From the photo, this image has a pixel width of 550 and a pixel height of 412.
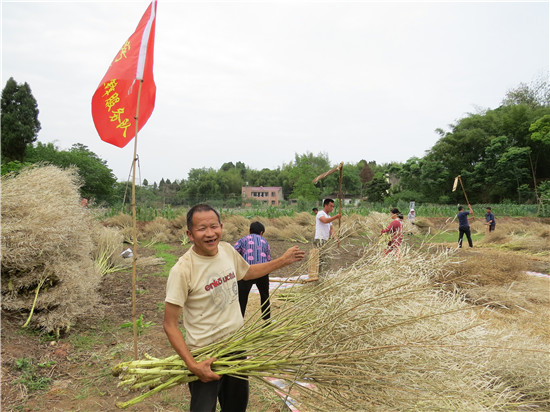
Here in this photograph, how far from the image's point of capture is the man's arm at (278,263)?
2033 mm

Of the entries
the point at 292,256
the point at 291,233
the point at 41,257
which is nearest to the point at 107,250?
the point at 41,257

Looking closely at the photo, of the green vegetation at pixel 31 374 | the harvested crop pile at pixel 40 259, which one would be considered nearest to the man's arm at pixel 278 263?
the green vegetation at pixel 31 374

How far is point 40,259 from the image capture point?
158 inches

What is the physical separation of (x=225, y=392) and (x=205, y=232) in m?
0.92

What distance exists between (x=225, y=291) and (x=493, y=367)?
217cm

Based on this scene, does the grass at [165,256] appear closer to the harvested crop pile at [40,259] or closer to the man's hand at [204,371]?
the harvested crop pile at [40,259]

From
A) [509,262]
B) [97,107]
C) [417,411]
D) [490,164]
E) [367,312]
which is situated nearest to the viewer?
[417,411]

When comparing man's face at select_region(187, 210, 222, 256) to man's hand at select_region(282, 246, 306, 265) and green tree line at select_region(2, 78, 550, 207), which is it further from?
green tree line at select_region(2, 78, 550, 207)

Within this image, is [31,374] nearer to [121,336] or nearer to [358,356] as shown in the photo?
[121,336]

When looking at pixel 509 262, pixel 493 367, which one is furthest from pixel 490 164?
pixel 493 367

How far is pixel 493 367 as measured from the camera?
8.23 ft

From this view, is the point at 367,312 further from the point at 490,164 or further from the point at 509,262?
the point at 490,164

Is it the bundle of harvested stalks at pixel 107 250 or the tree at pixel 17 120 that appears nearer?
the bundle of harvested stalks at pixel 107 250

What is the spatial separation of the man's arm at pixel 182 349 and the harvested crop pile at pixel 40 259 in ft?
9.92
